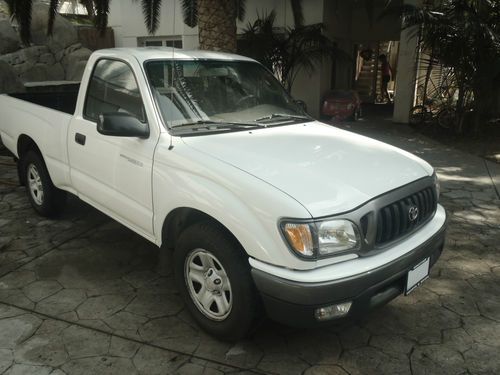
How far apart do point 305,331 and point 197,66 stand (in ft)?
7.27

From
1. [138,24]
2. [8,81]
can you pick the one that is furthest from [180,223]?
[138,24]

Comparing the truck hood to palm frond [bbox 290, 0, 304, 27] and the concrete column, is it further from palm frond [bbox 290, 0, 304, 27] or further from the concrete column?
the concrete column

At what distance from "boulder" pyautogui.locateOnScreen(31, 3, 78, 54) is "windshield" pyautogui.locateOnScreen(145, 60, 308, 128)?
579 inches

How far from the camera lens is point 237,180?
2648 mm

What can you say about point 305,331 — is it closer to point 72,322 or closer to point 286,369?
point 286,369

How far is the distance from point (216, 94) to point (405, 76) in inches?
359

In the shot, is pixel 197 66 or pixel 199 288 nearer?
pixel 199 288

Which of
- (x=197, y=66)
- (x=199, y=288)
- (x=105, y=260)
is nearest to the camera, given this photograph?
(x=199, y=288)

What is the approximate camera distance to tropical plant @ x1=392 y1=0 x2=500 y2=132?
28.1ft

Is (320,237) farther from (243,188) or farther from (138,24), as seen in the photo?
(138,24)

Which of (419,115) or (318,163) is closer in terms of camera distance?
(318,163)

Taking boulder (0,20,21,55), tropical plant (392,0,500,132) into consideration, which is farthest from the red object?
boulder (0,20,21,55)

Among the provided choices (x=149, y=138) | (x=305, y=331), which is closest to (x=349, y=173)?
(x=305, y=331)

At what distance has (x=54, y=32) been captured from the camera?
54.2 ft
